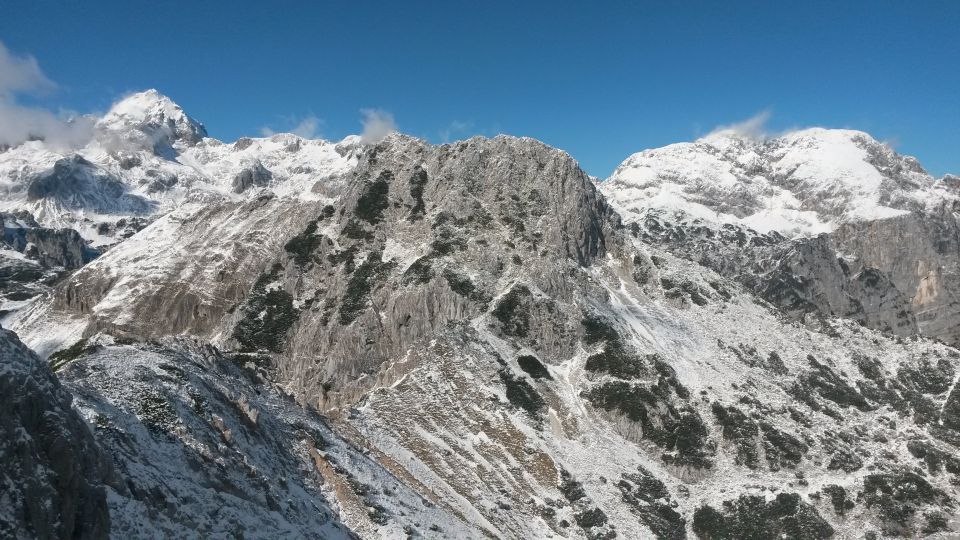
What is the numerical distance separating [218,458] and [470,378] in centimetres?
5241

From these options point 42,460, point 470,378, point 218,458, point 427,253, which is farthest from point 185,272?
point 42,460

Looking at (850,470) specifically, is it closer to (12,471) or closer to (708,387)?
(708,387)

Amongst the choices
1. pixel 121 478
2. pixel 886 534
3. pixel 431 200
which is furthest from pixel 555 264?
pixel 121 478

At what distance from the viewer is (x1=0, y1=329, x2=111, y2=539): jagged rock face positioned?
83.2ft

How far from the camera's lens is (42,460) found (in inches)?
1069

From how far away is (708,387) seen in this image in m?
106

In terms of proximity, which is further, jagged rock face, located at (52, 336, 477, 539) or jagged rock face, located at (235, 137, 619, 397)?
jagged rock face, located at (235, 137, 619, 397)

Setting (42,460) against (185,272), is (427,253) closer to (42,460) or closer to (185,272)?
(185,272)

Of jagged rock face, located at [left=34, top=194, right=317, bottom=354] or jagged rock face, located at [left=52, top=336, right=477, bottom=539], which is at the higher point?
jagged rock face, located at [left=34, top=194, right=317, bottom=354]

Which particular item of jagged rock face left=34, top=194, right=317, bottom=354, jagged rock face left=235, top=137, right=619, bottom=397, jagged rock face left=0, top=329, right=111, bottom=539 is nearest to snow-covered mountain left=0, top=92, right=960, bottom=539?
jagged rock face left=235, top=137, right=619, bottom=397

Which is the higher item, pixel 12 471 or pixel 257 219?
pixel 257 219

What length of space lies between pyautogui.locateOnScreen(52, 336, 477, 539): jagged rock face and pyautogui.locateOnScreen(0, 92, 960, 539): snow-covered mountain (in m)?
0.24

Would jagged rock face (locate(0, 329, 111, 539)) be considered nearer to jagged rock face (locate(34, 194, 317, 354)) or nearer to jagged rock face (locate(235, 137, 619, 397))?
jagged rock face (locate(235, 137, 619, 397))

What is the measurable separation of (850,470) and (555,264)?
55.4 meters
